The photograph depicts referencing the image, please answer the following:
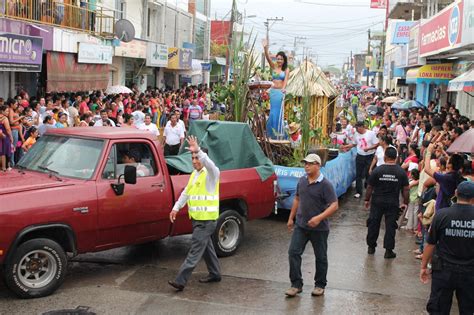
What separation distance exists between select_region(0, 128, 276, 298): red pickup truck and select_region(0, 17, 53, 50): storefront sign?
9368 mm

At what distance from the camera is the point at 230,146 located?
9.24m

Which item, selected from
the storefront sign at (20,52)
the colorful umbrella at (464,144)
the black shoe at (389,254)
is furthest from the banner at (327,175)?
the storefront sign at (20,52)

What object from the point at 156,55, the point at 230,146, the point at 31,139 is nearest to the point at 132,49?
the point at 156,55

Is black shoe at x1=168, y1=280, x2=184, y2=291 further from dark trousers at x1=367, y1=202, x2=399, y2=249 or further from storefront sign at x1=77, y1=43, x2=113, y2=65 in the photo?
storefront sign at x1=77, y1=43, x2=113, y2=65

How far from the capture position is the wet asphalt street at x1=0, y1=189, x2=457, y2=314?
669 centimetres

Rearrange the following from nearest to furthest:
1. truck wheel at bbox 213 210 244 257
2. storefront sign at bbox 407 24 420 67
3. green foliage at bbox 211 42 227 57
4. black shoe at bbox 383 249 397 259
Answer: truck wheel at bbox 213 210 244 257, black shoe at bbox 383 249 397 259, storefront sign at bbox 407 24 420 67, green foliage at bbox 211 42 227 57

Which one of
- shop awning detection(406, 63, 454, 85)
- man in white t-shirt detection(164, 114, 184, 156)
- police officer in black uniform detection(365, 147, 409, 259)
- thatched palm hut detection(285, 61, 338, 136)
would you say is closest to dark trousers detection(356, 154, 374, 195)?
thatched palm hut detection(285, 61, 338, 136)

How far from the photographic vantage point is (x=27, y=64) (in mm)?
16406

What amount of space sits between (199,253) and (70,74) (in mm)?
15149

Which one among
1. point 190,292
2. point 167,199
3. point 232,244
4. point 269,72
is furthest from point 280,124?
point 190,292

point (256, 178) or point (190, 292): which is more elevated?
point (256, 178)

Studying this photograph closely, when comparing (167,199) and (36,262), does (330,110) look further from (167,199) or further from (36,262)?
(36,262)

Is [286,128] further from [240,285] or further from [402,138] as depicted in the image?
[240,285]

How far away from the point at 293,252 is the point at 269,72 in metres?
7.74
